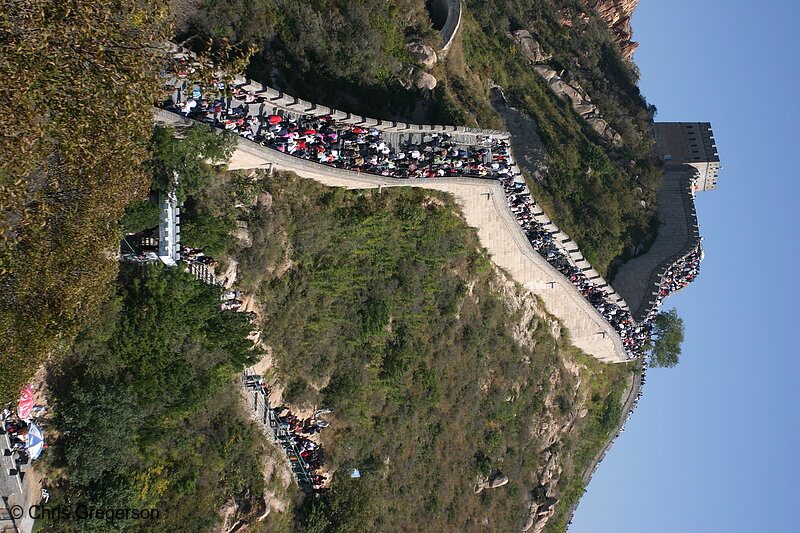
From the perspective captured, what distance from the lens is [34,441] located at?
923 inches

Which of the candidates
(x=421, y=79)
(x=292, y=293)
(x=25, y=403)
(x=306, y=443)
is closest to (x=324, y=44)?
(x=421, y=79)

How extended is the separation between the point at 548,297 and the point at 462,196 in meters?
11.3

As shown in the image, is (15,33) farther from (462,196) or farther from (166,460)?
(462,196)

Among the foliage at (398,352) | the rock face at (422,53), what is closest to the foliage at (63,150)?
the foliage at (398,352)

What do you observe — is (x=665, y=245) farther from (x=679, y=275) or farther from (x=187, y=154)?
(x=187, y=154)

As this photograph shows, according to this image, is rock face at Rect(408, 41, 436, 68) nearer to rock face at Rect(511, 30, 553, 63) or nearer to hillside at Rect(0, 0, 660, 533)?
hillside at Rect(0, 0, 660, 533)

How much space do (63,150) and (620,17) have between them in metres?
70.5

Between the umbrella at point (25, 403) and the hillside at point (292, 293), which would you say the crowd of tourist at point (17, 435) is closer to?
the umbrella at point (25, 403)

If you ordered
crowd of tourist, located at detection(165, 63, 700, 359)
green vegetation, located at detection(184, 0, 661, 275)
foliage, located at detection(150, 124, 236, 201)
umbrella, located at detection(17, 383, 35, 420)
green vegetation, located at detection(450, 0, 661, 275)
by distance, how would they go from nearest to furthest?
1. umbrella, located at detection(17, 383, 35, 420)
2. foliage, located at detection(150, 124, 236, 201)
3. crowd of tourist, located at detection(165, 63, 700, 359)
4. green vegetation, located at detection(184, 0, 661, 275)
5. green vegetation, located at detection(450, 0, 661, 275)

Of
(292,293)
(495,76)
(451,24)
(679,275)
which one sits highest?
(451,24)

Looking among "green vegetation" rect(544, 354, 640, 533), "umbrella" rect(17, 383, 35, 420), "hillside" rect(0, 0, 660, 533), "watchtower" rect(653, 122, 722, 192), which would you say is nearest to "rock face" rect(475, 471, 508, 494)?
"hillside" rect(0, 0, 660, 533)

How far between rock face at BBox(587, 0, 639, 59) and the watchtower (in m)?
15.6

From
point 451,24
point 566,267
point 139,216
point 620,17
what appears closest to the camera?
point 139,216

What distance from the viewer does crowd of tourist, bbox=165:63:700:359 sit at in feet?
90.6
